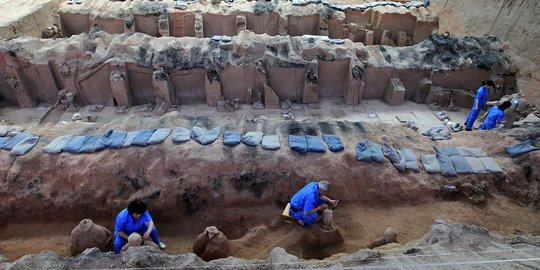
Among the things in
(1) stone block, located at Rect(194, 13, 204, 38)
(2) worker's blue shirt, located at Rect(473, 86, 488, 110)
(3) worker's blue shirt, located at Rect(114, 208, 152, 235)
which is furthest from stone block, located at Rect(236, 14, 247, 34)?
(3) worker's blue shirt, located at Rect(114, 208, 152, 235)

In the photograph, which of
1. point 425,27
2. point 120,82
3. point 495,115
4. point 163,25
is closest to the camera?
point 495,115

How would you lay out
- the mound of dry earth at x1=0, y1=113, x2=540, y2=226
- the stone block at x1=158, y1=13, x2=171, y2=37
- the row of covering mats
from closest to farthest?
the mound of dry earth at x1=0, y1=113, x2=540, y2=226, the row of covering mats, the stone block at x1=158, y1=13, x2=171, y2=37

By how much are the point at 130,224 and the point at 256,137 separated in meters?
2.41

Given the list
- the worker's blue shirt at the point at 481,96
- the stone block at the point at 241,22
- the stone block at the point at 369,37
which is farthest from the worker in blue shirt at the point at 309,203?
the stone block at the point at 369,37

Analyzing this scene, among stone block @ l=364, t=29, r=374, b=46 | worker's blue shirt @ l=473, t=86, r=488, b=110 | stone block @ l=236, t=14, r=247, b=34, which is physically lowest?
worker's blue shirt @ l=473, t=86, r=488, b=110

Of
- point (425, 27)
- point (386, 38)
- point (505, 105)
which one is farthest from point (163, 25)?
point (505, 105)

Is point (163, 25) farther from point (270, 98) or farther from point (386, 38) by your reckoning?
point (386, 38)

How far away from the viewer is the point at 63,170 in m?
5.77

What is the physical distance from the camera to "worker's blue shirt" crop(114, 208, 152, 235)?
4.76 metres

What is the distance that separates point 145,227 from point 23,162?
96.6 inches

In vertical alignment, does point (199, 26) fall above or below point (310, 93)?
above

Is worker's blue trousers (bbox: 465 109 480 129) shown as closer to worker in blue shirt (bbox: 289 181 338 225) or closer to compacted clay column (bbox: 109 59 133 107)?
worker in blue shirt (bbox: 289 181 338 225)

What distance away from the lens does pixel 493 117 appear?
757 cm

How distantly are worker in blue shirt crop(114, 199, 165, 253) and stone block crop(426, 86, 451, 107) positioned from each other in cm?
728
